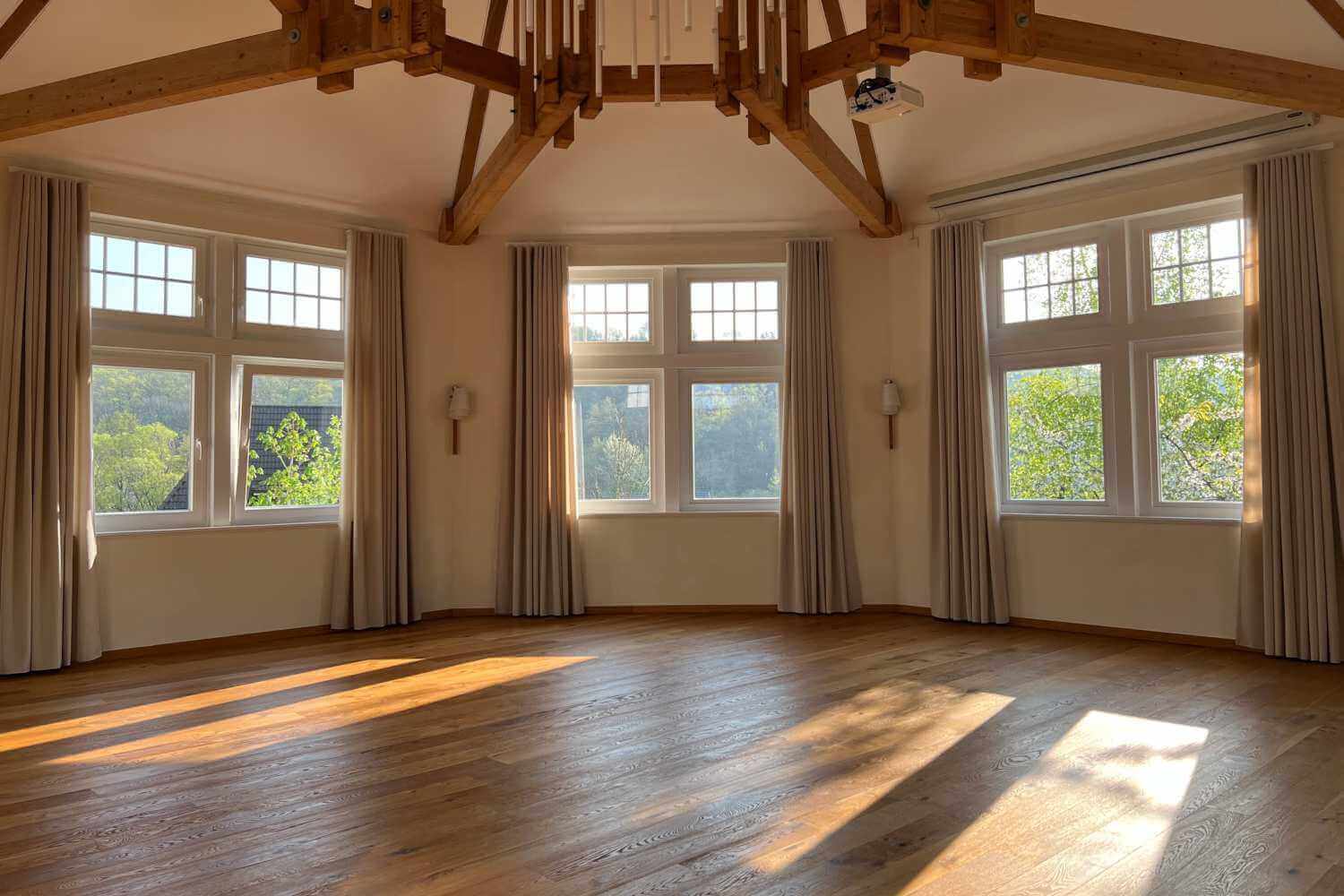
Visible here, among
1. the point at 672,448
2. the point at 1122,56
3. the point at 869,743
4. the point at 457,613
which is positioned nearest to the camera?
the point at 869,743

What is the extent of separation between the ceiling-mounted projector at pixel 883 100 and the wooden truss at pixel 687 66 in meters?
0.13

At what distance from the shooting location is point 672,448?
7.46m

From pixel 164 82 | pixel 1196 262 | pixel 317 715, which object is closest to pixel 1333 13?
pixel 1196 262

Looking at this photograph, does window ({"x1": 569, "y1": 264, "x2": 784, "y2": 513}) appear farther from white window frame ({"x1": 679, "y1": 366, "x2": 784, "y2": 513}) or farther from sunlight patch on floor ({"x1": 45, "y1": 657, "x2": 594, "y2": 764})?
sunlight patch on floor ({"x1": 45, "y1": 657, "x2": 594, "y2": 764})

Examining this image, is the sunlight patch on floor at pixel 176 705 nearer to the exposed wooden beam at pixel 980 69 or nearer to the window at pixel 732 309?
the window at pixel 732 309

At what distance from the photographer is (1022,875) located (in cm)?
259

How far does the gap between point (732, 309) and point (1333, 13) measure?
414 centimetres

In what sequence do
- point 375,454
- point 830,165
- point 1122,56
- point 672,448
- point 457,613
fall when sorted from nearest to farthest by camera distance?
point 1122,56 < point 830,165 < point 375,454 < point 457,613 < point 672,448

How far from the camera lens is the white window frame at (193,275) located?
591 centimetres

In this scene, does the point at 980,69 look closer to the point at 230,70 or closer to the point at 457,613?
the point at 230,70

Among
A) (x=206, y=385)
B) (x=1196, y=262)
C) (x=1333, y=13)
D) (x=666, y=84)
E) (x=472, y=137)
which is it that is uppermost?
(x=472, y=137)

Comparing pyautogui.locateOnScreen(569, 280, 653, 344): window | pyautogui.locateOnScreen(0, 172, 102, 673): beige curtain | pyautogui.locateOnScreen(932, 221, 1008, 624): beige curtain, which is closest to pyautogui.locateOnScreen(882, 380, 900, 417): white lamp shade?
pyautogui.locateOnScreen(932, 221, 1008, 624): beige curtain

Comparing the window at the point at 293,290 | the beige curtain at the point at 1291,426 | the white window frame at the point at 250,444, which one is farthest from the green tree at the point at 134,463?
the beige curtain at the point at 1291,426

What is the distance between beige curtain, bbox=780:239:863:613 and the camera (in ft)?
23.4
